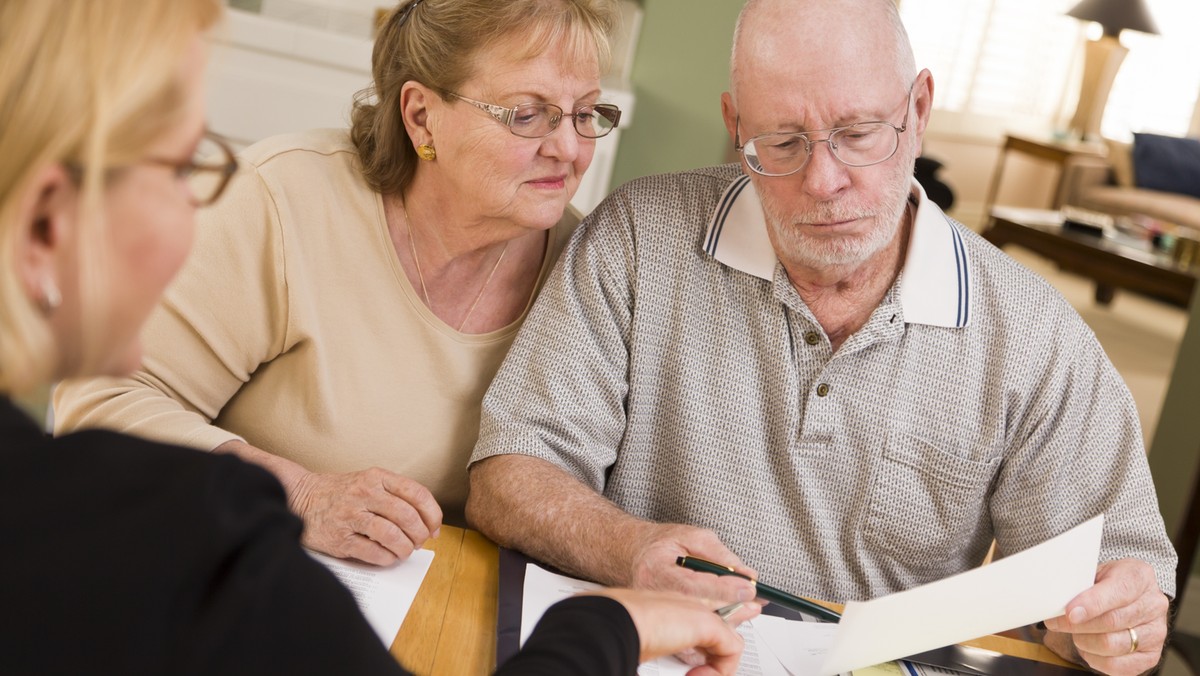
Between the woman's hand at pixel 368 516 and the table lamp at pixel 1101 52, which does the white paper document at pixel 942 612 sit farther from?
the table lamp at pixel 1101 52

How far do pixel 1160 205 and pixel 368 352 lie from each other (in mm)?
6971

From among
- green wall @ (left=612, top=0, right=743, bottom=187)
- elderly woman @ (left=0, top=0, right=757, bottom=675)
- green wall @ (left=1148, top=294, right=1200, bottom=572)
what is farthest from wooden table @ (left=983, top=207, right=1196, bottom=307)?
elderly woman @ (left=0, top=0, right=757, bottom=675)

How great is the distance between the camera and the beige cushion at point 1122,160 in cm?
784

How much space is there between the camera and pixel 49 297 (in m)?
0.65

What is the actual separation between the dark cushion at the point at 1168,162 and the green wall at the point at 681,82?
5.41 metres

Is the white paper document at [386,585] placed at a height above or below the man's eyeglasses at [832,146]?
below

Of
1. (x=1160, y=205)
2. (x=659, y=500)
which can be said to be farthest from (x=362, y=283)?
(x=1160, y=205)

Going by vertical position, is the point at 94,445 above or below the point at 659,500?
above

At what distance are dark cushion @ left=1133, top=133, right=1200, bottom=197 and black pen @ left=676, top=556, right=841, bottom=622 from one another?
24.1 ft

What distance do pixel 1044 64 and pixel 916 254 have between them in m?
8.19

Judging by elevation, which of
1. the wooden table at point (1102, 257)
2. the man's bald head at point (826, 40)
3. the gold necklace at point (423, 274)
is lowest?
the wooden table at point (1102, 257)

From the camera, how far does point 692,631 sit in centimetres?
101

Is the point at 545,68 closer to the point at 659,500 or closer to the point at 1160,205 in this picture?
the point at 659,500

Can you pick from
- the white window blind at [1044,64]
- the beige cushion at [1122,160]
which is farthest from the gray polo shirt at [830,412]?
the white window blind at [1044,64]
